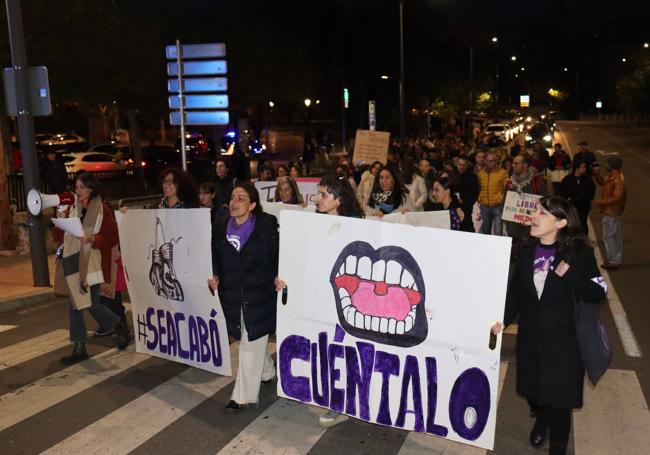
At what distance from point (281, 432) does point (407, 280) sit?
155 cm

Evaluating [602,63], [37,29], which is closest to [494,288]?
[37,29]

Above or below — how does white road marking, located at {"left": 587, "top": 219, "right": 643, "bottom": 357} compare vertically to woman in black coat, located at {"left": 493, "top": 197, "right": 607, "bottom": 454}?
below

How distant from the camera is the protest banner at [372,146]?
56.4 ft

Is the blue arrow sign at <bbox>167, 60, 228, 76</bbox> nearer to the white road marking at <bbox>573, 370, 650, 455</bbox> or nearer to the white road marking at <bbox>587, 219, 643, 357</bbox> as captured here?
the white road marking at <bbox>587, 219, 643, 357</bbox>

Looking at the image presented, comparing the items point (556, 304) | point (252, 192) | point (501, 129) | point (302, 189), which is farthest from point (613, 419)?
point (501, 129)

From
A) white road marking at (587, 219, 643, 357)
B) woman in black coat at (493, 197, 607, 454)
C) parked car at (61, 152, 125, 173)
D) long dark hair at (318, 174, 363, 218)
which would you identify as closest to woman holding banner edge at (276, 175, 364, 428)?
long dark hair at (318, 174, 363, 218)

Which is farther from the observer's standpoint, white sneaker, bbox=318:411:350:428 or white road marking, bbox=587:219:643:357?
white road marking, bbox=587:219:643:357

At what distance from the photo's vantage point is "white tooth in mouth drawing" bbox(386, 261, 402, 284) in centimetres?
490

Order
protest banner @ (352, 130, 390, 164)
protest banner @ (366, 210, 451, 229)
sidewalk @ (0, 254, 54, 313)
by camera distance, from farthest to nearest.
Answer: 1. protest banner @ (352, 130, 390, 164)
2. sidewalk @ (0, 254, 54, 313)
3. protest banner @ (366, 210, 451, 229)

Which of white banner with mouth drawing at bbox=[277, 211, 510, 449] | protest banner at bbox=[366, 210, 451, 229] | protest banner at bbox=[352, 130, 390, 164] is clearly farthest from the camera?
protest banner at bbox=[352, 130, 390, 164]

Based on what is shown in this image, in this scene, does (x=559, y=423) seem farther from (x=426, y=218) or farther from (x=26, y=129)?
(x=26, y=129)

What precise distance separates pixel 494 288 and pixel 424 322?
22.2 inches

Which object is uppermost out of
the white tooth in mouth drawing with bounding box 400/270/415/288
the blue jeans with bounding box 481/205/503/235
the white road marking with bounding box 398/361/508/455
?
the white tooth in mouth drawing with bounding box 400/270/415/288

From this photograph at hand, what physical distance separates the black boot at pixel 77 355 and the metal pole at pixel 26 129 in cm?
386
